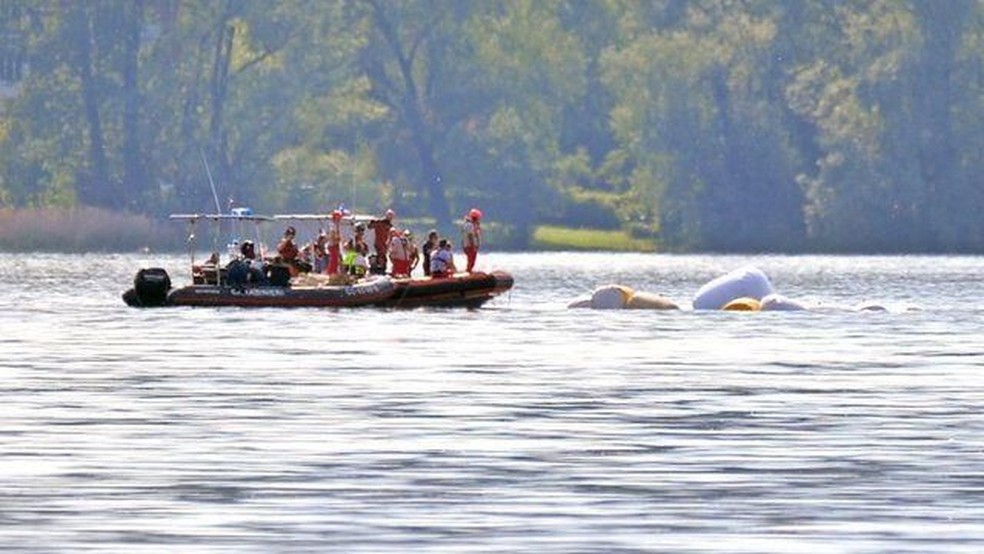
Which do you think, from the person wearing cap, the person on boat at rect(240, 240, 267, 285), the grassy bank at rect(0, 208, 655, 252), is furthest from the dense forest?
the person on boat at rect(240, 240, 267, 285)

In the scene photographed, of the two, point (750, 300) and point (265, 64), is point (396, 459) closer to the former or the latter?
point (750, 300)

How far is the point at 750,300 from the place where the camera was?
228ft

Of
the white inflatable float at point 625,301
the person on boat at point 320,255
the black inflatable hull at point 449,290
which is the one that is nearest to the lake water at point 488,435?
the black inflatable hull at point 449,290

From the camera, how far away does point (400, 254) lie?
68.4 meters

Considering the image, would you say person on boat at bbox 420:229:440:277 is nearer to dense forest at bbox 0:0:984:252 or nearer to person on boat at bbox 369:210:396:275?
person on boat at bbox 369:210:396:275

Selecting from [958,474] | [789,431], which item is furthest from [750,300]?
[958,474]

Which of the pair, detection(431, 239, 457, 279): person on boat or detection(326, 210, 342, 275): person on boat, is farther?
detection(431, 239, 457, 279): person on boat

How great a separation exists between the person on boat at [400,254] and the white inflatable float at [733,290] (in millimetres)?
6373

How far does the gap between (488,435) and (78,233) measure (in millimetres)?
105443

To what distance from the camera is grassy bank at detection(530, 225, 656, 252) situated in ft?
510

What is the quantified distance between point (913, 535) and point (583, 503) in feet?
10.6

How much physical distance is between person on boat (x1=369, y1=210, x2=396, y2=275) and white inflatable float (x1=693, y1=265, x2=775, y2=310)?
6746mm

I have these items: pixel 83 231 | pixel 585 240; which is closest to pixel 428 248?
pixel 83 231

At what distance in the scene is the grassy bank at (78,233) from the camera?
454 feet
